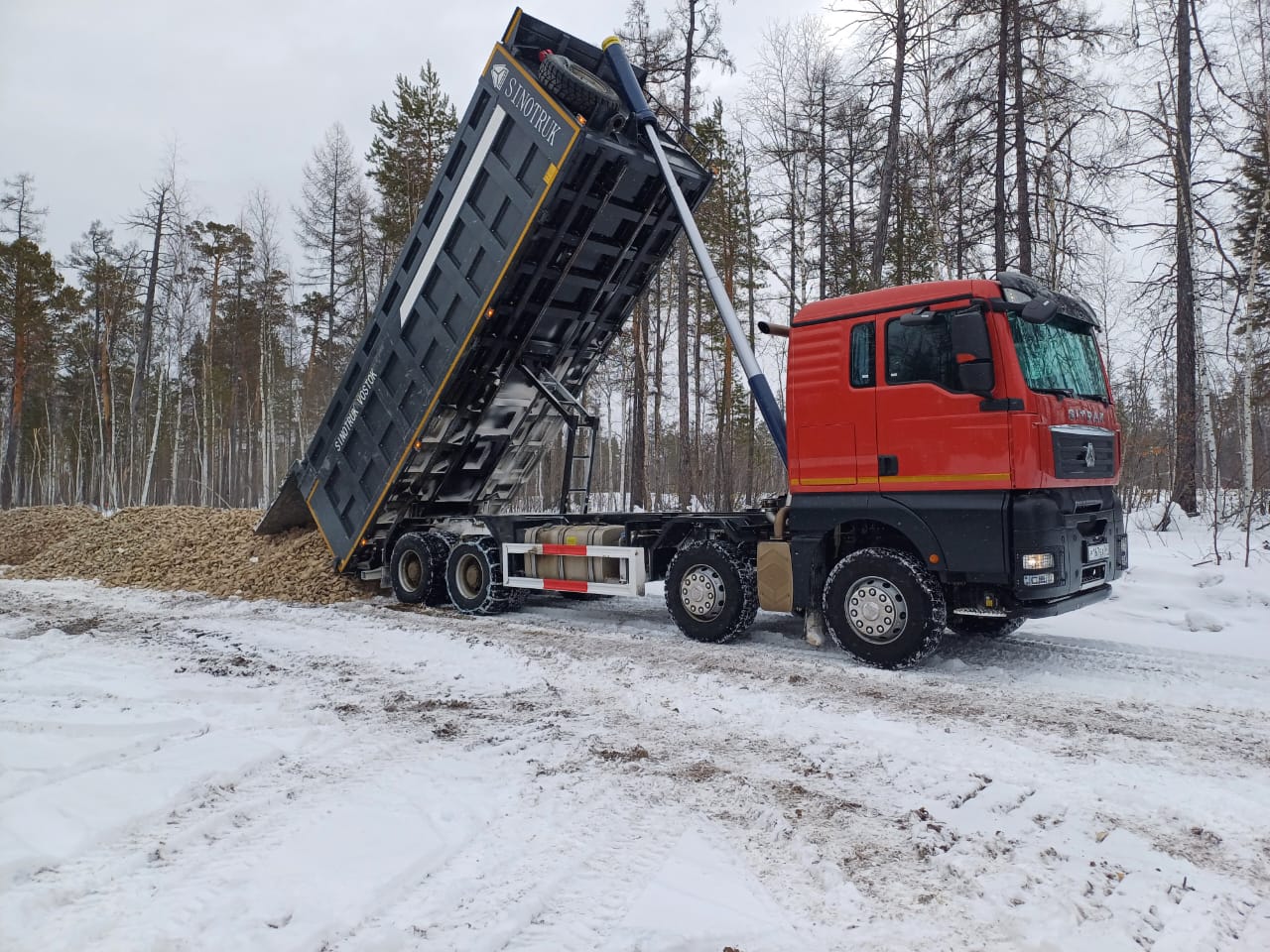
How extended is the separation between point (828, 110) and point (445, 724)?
1977 cm

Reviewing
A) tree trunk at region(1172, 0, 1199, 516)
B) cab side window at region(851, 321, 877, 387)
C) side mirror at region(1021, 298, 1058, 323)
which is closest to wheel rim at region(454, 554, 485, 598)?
cab side window at region(851, 321, 877, 387)

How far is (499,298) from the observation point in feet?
23.8

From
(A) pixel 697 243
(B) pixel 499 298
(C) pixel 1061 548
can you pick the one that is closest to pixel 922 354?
(C) pixel 1061 548

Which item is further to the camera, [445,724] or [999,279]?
[999,279]

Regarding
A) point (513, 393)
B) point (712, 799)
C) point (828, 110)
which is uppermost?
point (828, 110)

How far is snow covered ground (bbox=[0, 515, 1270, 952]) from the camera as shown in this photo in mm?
2291

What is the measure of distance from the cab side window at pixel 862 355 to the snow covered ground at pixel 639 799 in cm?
220

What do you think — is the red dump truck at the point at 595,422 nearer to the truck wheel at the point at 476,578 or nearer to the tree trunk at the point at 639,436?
the truck wheel at the point at 476,578

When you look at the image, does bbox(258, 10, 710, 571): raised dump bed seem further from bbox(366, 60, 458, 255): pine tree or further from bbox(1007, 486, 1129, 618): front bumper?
bbox(366, 60, 458, 255): pine tree

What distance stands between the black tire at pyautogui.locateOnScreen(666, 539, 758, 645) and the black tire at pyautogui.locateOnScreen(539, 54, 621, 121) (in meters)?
4.06

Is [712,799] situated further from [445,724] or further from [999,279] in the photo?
[999,279]

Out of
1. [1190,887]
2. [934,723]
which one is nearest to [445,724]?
[934,723]

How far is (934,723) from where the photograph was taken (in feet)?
13.8

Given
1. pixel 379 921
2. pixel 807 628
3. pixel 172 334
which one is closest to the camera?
pixel 379 921
